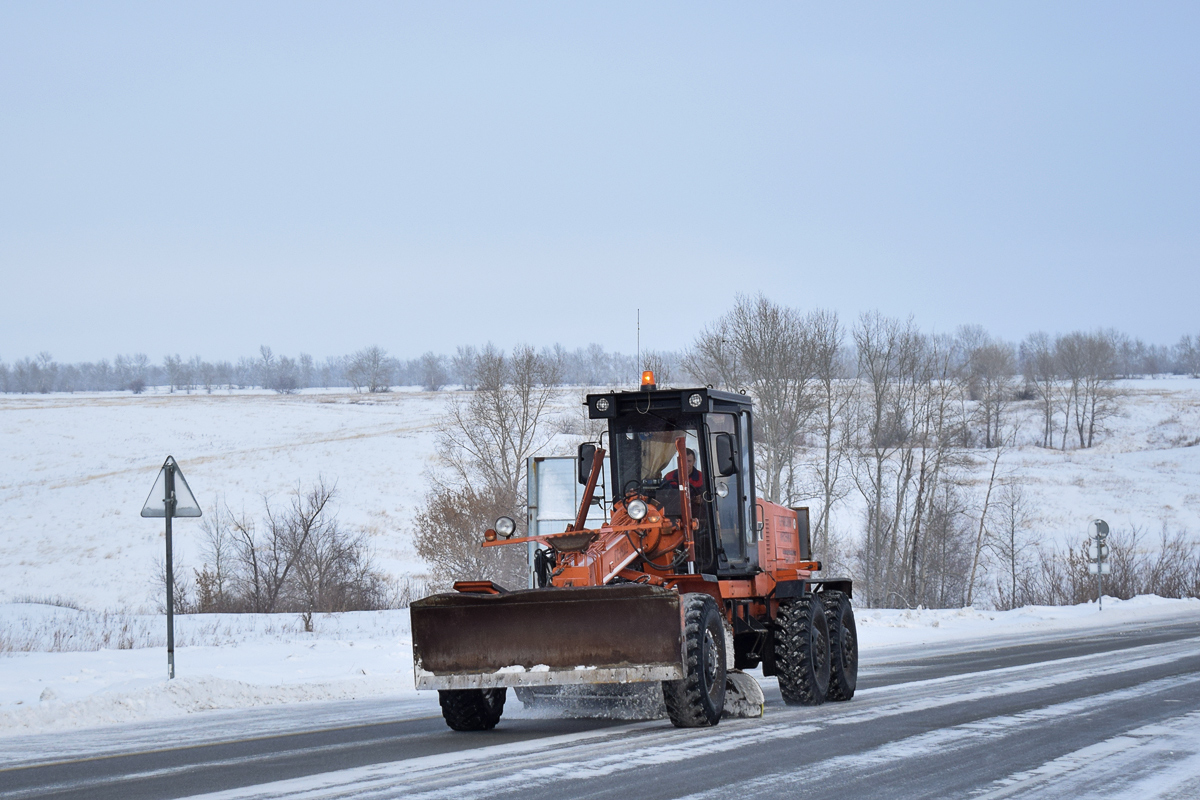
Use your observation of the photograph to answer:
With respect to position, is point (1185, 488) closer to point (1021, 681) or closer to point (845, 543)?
point (845, 543)

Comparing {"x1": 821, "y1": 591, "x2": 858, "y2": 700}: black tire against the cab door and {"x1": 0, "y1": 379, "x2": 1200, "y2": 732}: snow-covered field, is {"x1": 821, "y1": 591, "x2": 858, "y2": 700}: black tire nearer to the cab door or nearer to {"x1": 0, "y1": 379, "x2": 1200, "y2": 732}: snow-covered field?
the cab door

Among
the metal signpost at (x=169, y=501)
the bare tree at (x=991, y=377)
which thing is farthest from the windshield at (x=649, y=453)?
the bare tree at (x=991, y=377)

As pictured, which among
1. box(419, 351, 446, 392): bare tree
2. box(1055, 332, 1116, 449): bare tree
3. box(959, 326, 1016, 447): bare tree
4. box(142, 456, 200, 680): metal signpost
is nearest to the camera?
box(142, 456, 200, 680): metal signpost

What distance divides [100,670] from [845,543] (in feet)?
149

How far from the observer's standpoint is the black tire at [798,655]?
11.3m

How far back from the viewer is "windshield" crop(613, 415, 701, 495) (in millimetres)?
10945

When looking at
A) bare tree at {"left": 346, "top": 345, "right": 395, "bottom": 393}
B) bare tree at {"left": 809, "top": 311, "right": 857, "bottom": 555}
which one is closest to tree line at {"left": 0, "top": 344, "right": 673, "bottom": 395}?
bare tree at {"left": 346, "top": 345, "right": 395, "bottom": 393}

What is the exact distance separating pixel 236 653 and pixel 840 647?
10.7 metres

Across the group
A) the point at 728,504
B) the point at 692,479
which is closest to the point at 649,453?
the point at 692,479

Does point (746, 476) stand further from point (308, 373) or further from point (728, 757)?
point (308, 373)

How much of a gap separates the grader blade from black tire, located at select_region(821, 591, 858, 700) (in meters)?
3.84

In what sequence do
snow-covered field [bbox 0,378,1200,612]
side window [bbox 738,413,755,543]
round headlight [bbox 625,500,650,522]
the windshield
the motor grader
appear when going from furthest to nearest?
snow-covered field [bbox 0,378,1200,612]
side window [bbox 738,413,755,543]
the windshield
round headlight [bbox 625,500,650,522]
the motor grader

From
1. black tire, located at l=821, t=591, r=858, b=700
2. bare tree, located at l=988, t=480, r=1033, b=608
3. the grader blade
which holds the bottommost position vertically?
bare tree, located at l=988, t=480, r=1033, b=608

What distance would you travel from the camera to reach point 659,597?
348 inches
